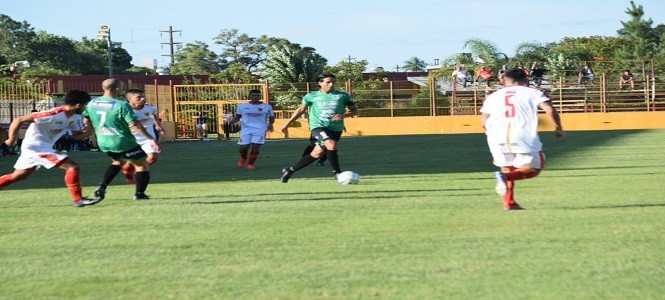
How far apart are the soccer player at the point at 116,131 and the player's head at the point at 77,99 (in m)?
0.64

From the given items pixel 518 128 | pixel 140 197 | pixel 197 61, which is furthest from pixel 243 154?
pixel 197 61

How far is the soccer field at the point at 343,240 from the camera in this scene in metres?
6.97

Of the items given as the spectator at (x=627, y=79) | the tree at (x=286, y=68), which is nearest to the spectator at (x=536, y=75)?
the spectator at (x=627, y=79)

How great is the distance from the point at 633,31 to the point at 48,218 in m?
66.5

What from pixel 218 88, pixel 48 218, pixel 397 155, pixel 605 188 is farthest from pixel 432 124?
pixel 48 218

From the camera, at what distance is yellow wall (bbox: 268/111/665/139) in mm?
47625

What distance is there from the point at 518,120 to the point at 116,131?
16.4 feet

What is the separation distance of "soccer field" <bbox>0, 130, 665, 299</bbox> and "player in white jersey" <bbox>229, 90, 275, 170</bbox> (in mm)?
5923

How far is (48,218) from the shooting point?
1180cm

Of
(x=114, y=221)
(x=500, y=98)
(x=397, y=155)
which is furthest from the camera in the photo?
(x=397, y=155)

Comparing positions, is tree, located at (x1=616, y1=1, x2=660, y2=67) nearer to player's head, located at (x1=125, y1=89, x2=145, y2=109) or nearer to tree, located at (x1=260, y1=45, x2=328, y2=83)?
tree, located at (x1=260, y1=45, x2=328, y2=83)

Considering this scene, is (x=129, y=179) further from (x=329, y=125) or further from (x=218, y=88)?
(x=218, y=88)

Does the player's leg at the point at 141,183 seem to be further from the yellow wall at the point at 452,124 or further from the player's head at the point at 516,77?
the yellow wall at the point at 452,124

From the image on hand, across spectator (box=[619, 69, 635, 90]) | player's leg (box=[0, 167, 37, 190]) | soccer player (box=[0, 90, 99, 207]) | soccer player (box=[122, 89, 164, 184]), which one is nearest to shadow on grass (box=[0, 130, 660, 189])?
soccer player (box=[122, 89, 164, 184])
